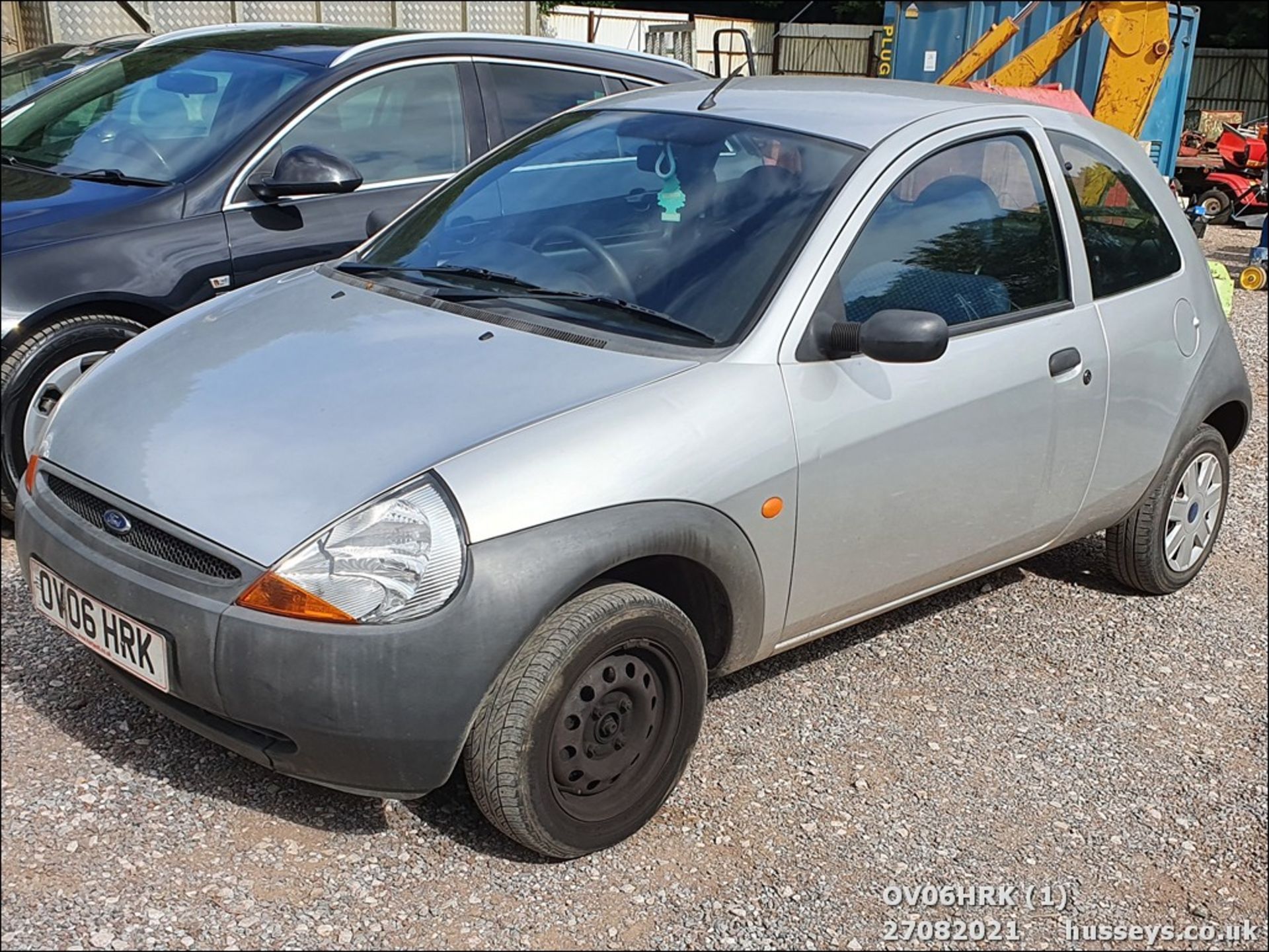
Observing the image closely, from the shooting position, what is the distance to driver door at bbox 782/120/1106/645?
11.3 ft

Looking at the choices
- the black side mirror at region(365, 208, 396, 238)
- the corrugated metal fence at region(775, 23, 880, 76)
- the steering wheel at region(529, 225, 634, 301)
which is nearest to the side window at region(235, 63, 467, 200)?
the black side mirror at region(365, 208, 396, 238)

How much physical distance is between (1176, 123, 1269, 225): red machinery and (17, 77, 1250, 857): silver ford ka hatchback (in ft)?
47.5

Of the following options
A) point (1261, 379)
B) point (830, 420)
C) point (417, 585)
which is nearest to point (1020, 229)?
point (830, 420)

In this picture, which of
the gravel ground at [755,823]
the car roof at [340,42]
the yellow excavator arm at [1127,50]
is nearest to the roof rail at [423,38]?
the car roof at [340,42]

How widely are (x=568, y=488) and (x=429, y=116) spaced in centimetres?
338

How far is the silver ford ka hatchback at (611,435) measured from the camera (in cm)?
274

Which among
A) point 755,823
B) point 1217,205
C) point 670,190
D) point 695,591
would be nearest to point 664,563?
point 695,591

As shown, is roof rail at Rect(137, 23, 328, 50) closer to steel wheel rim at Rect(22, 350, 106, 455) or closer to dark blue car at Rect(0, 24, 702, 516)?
dark blue car at Rect(0, 24, 702, 516)

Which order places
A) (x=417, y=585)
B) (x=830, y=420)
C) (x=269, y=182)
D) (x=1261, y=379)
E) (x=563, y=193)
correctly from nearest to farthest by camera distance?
(x=417, y=585), (x=830, y=420), (x=563, y=193), (x=269, y=182), (x=1261, y=379)

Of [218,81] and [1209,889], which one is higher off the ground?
[218,81]

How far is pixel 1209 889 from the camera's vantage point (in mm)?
3223

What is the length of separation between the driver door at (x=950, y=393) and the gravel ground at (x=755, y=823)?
15.8 inches

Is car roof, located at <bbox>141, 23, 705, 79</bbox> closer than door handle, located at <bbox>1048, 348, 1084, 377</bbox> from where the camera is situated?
No

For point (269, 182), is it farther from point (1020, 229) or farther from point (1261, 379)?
point (1261, 379)
